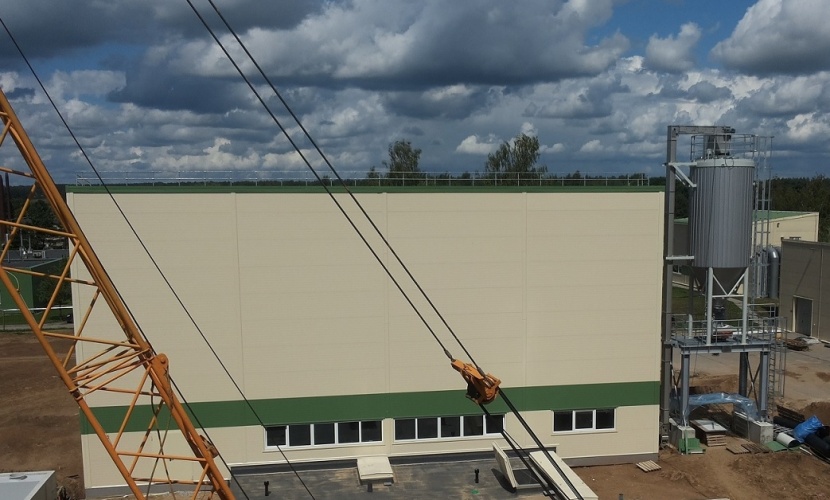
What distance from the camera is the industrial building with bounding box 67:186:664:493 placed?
1883cm

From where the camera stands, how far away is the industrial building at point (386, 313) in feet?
61.8

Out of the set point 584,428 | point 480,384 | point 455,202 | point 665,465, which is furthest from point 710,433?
point 480,384

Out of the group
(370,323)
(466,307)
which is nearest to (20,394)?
(370,323)

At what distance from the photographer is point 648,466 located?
20.6m

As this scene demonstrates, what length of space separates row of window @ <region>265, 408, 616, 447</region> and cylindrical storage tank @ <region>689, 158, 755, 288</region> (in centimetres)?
646

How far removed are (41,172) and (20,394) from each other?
82.6 ft

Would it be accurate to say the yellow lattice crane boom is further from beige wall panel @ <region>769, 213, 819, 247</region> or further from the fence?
beige wall panel @ <region>769, 213, 819, 247</region>

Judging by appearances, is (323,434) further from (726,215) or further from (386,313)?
(726,215)

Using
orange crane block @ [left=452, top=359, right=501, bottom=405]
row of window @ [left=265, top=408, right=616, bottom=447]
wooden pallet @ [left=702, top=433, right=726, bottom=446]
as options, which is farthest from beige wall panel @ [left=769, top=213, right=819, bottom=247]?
orange crane block @ [left=452, top=359, right=501, bottom=405]

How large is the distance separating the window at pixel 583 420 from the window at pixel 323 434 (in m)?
5.98

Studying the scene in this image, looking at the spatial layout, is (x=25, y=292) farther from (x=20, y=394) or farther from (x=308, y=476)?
(x=308, y=476)

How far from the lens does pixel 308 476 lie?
19.4 m

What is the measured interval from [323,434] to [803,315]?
3588cm

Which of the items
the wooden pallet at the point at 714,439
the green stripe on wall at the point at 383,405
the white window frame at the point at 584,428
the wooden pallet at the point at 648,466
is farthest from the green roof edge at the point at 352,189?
the wooden pallet at the point at 648,466
